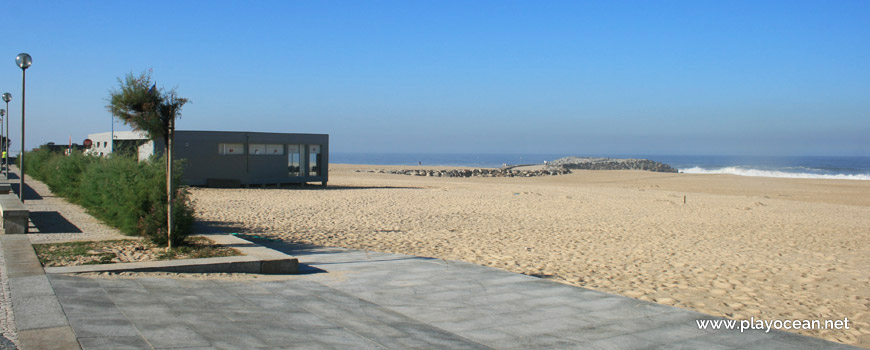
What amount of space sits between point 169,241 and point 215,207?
884 centimetres

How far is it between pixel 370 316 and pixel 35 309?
2.76 m

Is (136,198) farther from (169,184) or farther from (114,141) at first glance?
(114,141)

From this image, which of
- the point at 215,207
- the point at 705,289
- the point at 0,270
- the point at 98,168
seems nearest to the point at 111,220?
the point at 98,168

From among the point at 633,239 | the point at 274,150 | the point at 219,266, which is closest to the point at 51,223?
the point at 219,266

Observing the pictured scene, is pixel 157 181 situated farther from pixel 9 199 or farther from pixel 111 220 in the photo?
pixel 9 199

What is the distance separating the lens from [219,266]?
7426 mm

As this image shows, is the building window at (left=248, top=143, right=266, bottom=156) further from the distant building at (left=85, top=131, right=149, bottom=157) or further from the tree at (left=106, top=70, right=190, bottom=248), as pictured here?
the tree at (left=106, top=70, right=190, bottom=248)

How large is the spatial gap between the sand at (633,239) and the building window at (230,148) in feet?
7.67

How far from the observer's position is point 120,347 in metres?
4.23

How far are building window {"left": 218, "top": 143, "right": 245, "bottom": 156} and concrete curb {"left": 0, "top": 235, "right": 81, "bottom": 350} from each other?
17.6 meters

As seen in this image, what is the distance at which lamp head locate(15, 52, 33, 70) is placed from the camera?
44.2ft

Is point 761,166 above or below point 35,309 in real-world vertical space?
above

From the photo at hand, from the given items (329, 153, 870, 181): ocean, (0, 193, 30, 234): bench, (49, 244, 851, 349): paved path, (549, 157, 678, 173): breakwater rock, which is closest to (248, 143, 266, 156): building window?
(0, 193, 30, 234): bench

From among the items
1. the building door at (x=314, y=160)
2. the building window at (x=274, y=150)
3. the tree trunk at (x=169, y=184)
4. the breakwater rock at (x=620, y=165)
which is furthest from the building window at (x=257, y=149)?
the breakwater rock at (x=620, y=165)
